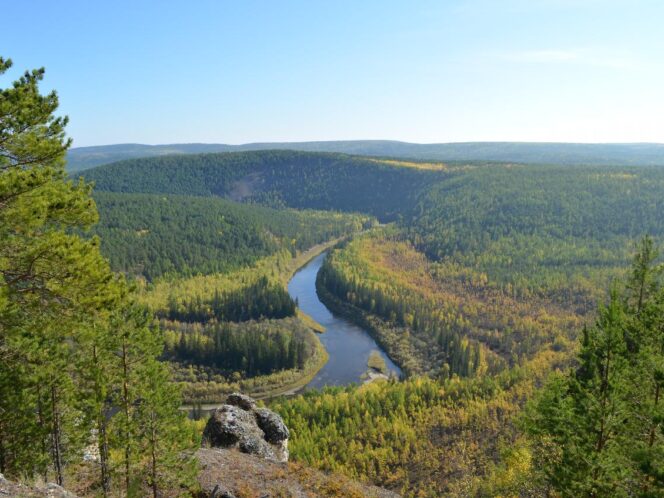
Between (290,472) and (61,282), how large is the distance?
25.5 m

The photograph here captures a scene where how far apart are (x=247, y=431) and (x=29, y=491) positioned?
81.1ft

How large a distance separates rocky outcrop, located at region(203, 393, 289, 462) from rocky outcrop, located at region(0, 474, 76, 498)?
21088 millimetres

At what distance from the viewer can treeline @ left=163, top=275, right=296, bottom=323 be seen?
548ft

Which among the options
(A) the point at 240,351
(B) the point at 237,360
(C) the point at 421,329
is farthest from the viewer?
(C) the point at 421,329

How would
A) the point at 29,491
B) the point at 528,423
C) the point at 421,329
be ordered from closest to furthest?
the point at 29,491
the point at 528,423
the point at 421,329

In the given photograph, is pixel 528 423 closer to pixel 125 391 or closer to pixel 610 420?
pixel 610 420

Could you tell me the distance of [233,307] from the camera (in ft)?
563

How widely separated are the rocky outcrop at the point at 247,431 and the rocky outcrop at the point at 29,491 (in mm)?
21088

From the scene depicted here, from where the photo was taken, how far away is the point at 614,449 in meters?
26.5

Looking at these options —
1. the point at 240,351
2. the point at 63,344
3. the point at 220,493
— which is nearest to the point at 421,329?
the point at 240,351

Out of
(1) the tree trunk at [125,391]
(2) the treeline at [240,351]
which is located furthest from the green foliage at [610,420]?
(2) the treeline at [240,351]

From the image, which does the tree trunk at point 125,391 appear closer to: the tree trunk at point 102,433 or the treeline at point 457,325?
the tree trunk at point 102,433

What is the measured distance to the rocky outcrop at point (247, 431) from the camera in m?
44.7

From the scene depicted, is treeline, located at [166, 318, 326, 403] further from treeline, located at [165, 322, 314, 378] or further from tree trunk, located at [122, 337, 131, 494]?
tree trunk, located at [122, 337, 131, 494]
